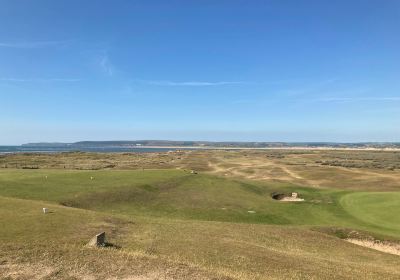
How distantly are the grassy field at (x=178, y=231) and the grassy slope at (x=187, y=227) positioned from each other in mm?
88

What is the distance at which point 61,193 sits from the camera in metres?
41.2

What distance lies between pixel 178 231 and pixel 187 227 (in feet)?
6.65

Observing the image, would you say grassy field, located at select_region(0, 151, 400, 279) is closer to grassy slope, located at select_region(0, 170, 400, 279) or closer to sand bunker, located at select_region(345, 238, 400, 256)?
grassy slope, located at select_region(0, 170, 400, 279)

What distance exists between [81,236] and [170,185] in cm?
3022

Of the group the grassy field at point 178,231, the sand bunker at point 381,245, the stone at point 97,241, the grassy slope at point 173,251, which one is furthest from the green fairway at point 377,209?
the stone at point 97,241

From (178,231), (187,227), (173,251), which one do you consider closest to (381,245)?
(187,227)

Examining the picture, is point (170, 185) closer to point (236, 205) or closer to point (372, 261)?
point (236, 205)

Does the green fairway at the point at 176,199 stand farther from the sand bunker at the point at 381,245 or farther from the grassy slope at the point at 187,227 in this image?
the sand bunker at the point at 381,245

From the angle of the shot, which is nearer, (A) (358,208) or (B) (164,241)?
(B) (164,241)

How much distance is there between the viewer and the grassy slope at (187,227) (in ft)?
64.0

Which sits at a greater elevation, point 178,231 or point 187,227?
point 178,231

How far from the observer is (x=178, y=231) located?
27.0 metres

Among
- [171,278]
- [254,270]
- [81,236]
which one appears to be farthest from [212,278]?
[81,236]

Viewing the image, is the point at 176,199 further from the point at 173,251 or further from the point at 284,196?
the point at 173,251
